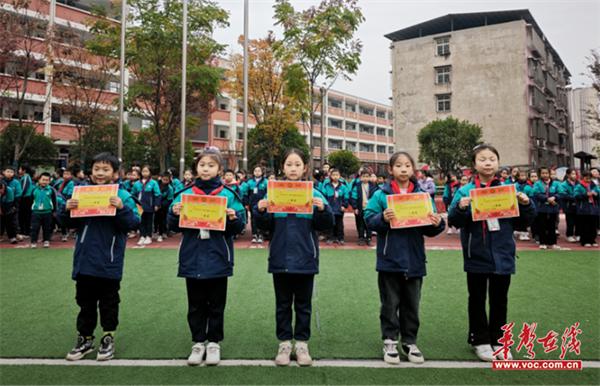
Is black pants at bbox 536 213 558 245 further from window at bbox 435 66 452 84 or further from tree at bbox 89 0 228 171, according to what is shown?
window at bbox 435 66 452 84

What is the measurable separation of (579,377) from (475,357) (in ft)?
2.37

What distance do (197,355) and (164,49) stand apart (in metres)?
14.8

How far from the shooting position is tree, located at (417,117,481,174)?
88.3ft

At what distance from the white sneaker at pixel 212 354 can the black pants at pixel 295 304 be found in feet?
1.67

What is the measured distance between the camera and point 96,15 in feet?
52.5

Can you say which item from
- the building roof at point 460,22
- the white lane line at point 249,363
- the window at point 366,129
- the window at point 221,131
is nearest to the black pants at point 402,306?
the white lane line at point 249,363

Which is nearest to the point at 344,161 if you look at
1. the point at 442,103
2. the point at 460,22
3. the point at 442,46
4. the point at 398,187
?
the point at 442,103

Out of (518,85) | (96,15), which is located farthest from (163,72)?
(518,85)

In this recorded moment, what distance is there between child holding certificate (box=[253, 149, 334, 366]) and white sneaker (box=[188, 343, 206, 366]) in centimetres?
64

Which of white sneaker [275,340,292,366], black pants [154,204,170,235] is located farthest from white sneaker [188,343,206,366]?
black pants [154,204,170,235]

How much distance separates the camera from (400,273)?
329cm

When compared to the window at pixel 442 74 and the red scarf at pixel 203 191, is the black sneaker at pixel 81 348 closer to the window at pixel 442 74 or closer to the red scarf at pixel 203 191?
the red scarf at pixel 203 191

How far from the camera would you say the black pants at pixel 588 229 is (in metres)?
9.17

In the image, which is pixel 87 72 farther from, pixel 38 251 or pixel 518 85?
pixel 518 85
